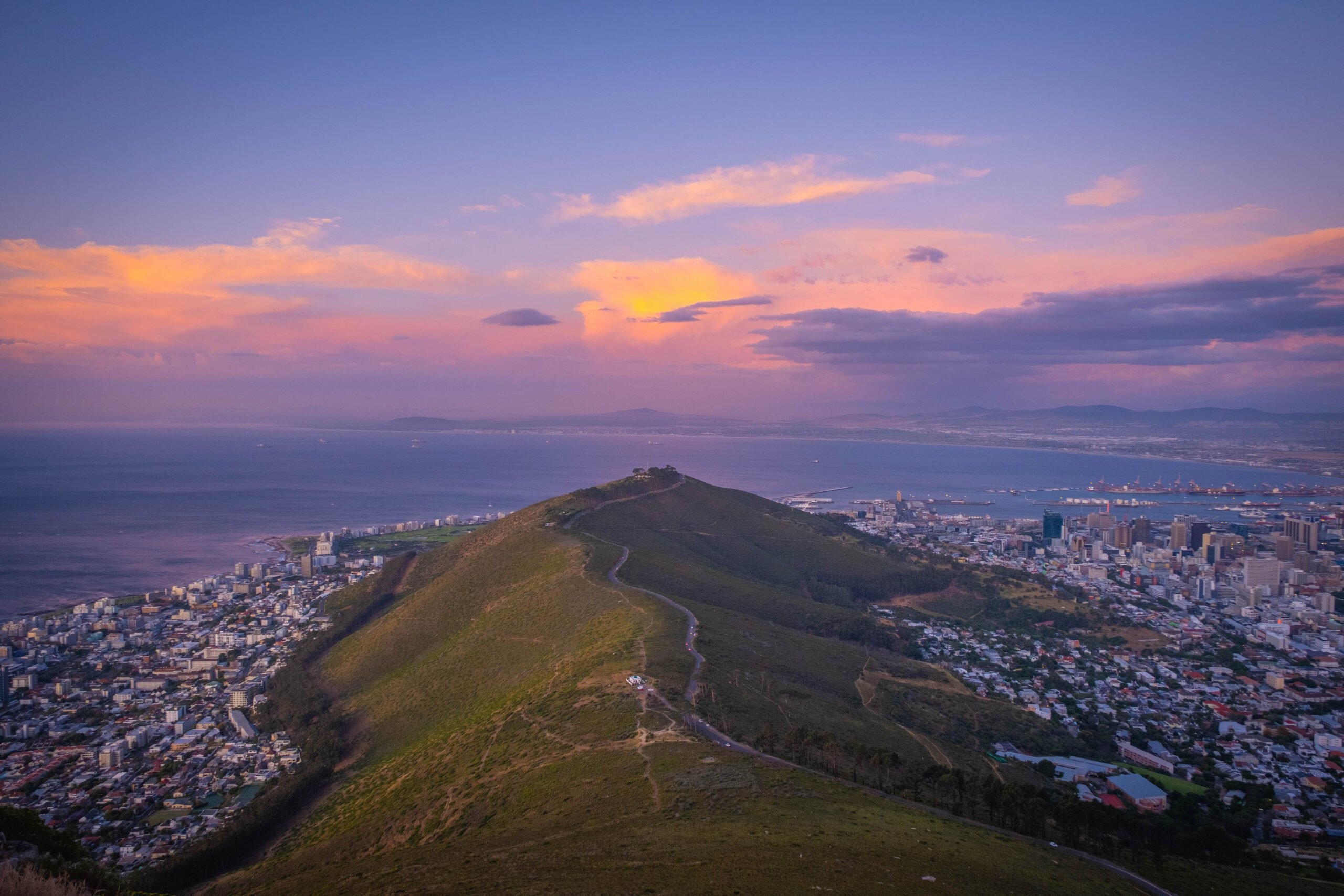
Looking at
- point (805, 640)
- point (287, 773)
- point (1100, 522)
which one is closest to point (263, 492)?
point (287, 773)

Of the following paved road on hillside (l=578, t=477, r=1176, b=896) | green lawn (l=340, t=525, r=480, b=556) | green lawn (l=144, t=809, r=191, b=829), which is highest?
paved road on hillside (l=578, t=477, r=1176, b=896)

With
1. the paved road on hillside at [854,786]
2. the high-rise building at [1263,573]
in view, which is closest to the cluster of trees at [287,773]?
the paved road on hillside at [854,786]

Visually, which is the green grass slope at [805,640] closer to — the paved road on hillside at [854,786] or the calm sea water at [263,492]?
the paved road on hillside at [854,786]

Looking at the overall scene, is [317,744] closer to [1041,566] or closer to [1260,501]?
[1041,566]

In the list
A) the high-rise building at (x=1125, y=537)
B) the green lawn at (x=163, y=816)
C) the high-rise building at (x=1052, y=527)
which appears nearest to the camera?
the green lawn at (x=163, y=816)

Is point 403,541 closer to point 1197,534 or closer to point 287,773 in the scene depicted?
point 287,773

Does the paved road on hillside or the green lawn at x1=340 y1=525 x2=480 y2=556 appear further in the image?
the green lawn at x1=340 y1=525 x2=480 y2=556

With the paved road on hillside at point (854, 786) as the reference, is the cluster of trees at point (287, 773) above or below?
below

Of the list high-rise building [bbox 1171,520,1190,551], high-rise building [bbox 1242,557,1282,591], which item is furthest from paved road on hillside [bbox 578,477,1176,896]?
high-rise building [bbox 1171,520,1190,551]

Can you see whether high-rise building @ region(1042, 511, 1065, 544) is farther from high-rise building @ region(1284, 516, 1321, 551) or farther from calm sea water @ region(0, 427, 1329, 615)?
calm sea water @ region(0, 427, 1329, 615)
